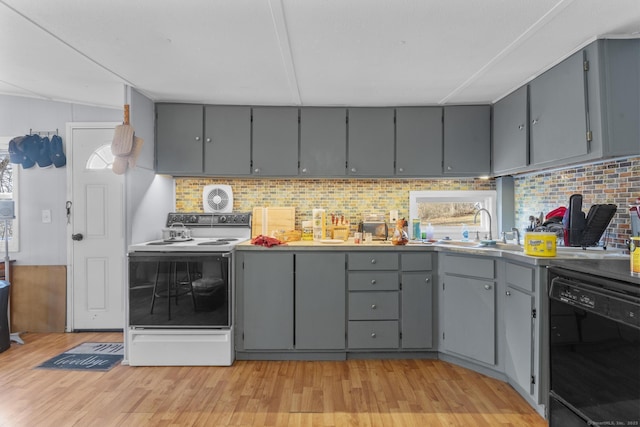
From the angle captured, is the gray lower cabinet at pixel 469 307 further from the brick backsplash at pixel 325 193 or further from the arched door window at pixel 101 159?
the arched door window at pixel 101 159

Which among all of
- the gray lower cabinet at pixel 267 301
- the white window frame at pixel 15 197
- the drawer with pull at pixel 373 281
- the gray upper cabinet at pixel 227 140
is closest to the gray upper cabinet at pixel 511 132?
the drawer with pull at pixel 373 281

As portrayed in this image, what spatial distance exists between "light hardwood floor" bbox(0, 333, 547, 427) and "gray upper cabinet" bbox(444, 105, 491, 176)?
5.69 feet

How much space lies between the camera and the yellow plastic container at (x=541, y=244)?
2197 mm

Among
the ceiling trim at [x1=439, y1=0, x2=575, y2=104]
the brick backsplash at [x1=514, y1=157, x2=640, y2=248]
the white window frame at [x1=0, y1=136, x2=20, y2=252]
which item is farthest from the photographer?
the white window frame at [x1=0, y1=136, x2=20, y2=252]

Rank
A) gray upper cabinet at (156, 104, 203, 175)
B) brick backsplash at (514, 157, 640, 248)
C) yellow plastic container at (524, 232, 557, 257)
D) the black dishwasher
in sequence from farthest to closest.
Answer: gray upper cabinet at (156, 104, 203, 175) < brick backsplash at (514, 157, 640, 248) < yellow plastic container at (524, 232, 557, 257) < the black dishwasher

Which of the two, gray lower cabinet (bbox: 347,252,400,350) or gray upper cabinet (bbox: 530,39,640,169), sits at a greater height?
gray upper cabinet (bbox: 530,39,640,169)

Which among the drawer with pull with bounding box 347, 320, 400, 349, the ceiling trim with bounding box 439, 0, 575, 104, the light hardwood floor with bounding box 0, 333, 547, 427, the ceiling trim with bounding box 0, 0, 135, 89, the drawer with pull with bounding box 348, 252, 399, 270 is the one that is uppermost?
the ceiling trim with bounding box 0, 0, 135, 89

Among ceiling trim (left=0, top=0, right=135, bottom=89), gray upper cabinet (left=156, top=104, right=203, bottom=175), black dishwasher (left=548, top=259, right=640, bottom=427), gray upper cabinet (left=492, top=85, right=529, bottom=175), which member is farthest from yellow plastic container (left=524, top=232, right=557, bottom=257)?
ceiling trim (left=0, top=0, right=135, bottom=89)

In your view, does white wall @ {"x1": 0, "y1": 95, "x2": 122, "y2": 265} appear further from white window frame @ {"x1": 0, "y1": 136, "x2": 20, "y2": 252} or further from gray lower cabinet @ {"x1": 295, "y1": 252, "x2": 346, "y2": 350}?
gray lower cabinet @ {"x1": 295, "y1": 252, "x2": 346, "y2": 350}

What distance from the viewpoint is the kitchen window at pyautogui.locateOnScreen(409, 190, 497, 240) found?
3.57 meters

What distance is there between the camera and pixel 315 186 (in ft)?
11.8

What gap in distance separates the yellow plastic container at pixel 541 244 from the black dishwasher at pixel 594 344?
0.96 ft

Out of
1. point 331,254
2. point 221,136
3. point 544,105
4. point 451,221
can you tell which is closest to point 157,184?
point 221,136

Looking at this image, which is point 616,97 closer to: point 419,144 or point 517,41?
point 517,41
